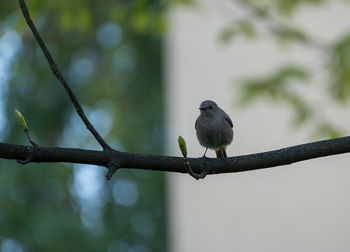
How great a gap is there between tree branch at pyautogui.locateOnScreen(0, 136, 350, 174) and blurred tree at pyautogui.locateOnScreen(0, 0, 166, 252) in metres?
6.89

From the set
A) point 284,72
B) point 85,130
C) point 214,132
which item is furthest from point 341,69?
point 85,130

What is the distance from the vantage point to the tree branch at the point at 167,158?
2.55m

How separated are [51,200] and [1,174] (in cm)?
141

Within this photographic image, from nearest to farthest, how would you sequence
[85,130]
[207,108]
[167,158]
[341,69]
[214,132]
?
[167,158] < [214,132] < [207,108] < [341,69] < [85,130]

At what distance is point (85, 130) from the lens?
11664 mm

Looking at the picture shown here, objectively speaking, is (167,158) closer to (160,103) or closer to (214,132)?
(214,132)

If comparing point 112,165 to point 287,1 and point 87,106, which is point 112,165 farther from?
point 87,106

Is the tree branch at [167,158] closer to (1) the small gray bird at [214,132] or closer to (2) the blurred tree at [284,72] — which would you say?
(1) the small gray bird at [214,132]

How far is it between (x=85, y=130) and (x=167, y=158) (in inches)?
358

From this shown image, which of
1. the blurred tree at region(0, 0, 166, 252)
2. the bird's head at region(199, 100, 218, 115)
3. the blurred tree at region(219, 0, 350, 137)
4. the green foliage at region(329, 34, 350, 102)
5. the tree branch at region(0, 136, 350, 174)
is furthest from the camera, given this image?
the blurred tree at region(0, 0, 166, 252)

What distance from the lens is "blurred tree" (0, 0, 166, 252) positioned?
10.4 meters

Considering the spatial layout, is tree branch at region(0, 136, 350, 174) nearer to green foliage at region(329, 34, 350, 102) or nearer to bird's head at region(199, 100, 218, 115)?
bird's head at region(199, 100, 218, 115)

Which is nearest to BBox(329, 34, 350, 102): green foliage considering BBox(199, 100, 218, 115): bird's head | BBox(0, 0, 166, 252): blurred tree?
BBox(199, 100, 218, 115): bird's head

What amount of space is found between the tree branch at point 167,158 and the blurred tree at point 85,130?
22.6ft
